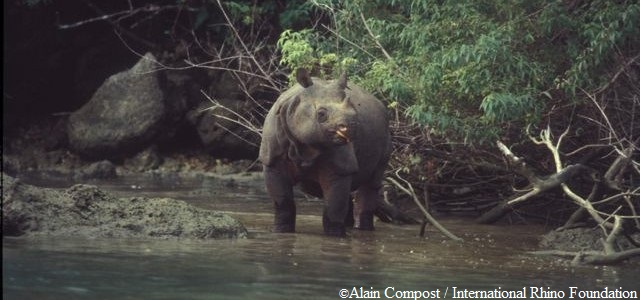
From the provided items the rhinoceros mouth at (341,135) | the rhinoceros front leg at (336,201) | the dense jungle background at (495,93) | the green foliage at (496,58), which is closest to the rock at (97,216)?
the rhinoceros front leg at (336,201)

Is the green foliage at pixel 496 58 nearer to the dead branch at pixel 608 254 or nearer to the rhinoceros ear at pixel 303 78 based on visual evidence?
the rhinoceros ear at pixel 303 78

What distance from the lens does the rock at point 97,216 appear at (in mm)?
11195

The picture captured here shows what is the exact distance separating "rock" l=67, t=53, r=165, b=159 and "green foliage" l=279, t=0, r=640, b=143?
7.42m

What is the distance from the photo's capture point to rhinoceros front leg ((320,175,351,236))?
40.7ft

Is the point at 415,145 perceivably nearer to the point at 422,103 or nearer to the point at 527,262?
the point at 422,103

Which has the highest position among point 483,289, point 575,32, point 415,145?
point 575,32

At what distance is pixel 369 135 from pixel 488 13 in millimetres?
1818

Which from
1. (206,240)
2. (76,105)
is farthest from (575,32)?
(76,105)

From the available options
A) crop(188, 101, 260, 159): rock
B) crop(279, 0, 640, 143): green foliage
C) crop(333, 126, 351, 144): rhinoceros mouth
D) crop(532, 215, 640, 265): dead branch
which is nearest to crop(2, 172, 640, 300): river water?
crop(532, 215, 640, 265): dead branch

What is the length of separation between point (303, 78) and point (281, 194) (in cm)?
119

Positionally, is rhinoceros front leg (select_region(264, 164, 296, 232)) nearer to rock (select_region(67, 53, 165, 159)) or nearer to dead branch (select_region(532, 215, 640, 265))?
dead branch (select_region(532, 215, 640, 265))

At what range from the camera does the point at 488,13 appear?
13422 millimetres

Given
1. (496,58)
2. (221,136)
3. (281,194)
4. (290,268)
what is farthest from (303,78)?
(221,136)

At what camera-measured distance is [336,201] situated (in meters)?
12.4
